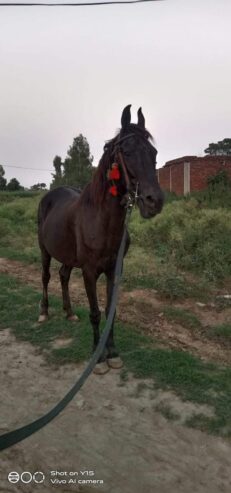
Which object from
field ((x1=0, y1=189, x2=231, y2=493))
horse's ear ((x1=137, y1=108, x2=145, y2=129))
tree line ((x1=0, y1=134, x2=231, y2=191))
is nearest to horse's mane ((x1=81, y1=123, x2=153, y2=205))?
horse's ear ((x1=137, y1=108, x2=145, y2=129))

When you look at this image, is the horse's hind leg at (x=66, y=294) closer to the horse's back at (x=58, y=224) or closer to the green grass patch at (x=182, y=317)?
the horse's back at (x=58, y=224)

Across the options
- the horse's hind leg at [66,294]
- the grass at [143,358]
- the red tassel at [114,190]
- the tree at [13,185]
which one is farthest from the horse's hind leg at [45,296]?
the tree at [13,185]

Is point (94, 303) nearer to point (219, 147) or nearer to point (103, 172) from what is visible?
point (103, 172)

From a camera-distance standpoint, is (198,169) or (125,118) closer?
(125,118)

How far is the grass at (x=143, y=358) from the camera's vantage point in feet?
10.6

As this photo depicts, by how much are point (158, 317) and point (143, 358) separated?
4.44ft

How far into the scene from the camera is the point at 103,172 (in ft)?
12.0

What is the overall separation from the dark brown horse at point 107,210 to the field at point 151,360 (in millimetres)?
423

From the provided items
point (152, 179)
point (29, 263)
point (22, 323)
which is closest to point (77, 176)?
point (29, 263)

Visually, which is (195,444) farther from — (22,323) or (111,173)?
(22,323)

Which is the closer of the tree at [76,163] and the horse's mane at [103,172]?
the horse's mane at [103,172]

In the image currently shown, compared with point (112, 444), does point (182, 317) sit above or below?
above

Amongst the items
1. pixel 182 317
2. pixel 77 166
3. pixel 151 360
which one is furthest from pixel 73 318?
pixel 77 166

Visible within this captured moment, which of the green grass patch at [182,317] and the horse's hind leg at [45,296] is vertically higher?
the horse's hind leg at [45,296]
